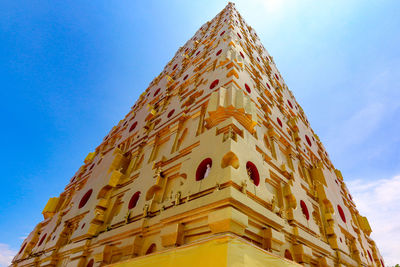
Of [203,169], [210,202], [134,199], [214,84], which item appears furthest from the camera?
[214,84]

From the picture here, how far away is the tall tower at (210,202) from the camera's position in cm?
432

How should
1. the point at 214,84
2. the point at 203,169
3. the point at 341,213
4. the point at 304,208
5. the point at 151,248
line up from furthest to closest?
the point at 341,213, the point at 214,84, the point at 304,208, the point at 203,169, the point at 151,248

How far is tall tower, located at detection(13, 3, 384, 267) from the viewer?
432cm

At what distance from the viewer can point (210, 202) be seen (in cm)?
452

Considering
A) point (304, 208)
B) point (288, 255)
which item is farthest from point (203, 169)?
point (304, 208)

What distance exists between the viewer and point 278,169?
7789mm

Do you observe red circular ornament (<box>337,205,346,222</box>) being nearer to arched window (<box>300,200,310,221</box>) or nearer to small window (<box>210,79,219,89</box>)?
arched window (<box>300,200,310,221</box>)

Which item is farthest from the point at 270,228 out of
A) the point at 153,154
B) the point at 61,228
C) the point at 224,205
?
the point at 61,228

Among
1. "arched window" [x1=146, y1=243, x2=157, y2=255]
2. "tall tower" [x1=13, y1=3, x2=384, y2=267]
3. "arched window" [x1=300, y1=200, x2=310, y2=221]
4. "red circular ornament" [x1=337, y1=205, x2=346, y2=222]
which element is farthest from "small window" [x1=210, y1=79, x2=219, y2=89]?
"red circular ornament" [x1=337, y1=205, x2=346, y2=222]

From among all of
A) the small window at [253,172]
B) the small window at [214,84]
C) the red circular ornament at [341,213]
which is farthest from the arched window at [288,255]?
the small window at [214,84]

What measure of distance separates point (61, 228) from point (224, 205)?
892 cm

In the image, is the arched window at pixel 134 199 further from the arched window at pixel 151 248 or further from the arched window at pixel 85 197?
the arched window at pixel 85 197

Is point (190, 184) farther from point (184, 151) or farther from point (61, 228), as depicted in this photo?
point (61, 228)

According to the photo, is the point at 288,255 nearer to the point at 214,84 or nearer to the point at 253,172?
the point at 253,172
